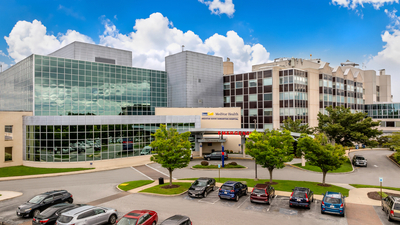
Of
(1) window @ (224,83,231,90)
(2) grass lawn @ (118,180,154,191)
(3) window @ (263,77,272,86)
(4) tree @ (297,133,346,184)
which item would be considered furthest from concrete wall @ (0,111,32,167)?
(3) window @ (263,77,272,86)

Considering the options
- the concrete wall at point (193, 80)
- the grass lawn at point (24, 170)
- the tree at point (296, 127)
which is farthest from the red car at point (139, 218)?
the concrete wall at point (193, 80)

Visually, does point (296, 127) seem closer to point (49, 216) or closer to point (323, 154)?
point (323, 154)

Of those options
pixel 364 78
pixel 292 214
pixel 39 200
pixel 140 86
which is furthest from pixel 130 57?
pixel 364 78

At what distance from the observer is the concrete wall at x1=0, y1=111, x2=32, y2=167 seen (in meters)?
41.2

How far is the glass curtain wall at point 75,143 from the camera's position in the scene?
136ft

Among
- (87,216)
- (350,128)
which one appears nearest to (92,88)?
(87,216)

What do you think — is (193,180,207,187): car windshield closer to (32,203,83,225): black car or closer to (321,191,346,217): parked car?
(321,191,346,217): parked car

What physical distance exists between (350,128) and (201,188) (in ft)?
121

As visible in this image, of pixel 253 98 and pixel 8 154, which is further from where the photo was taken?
pixel 253 98

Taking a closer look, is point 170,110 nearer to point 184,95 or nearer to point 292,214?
point 184,95

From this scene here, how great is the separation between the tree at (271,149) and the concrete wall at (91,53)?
5270 cm

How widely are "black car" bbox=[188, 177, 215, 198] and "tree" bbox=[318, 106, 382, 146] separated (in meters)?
32.5

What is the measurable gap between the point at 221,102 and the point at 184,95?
12.7m

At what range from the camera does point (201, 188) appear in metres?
25.4
